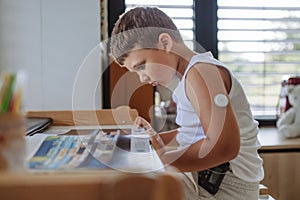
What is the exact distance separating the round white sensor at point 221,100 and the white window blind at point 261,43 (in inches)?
49.5

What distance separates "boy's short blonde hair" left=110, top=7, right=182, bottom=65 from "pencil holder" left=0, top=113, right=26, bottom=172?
42 cm

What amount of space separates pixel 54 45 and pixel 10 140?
122cm

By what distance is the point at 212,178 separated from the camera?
0.79 metres

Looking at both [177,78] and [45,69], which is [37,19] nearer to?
[45,69]

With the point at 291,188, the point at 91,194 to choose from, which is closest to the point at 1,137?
the point at 91,194

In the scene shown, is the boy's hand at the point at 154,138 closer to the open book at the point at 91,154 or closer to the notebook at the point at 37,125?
the open book at the point at 91,154

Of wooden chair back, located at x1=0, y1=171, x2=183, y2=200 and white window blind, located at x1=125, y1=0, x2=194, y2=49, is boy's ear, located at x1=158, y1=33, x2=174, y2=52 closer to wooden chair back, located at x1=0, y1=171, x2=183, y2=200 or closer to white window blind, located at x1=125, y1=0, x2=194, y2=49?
wooden chair back, located at x1=0, y1=171, x2=183, y2=200

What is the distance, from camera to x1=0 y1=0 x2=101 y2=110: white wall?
4.82 ft

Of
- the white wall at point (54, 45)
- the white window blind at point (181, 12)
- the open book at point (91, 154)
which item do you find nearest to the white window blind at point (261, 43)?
the white window blind at point (181, 12)

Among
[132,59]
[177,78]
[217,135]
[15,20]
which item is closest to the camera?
[217,135]

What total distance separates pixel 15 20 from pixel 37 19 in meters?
0.08

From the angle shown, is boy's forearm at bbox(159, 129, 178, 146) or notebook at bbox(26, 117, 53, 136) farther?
boy's forearm at bbox(159, 129, 178, 146)

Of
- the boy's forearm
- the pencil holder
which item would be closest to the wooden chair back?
the pencil holder

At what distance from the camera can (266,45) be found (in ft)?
6.22
